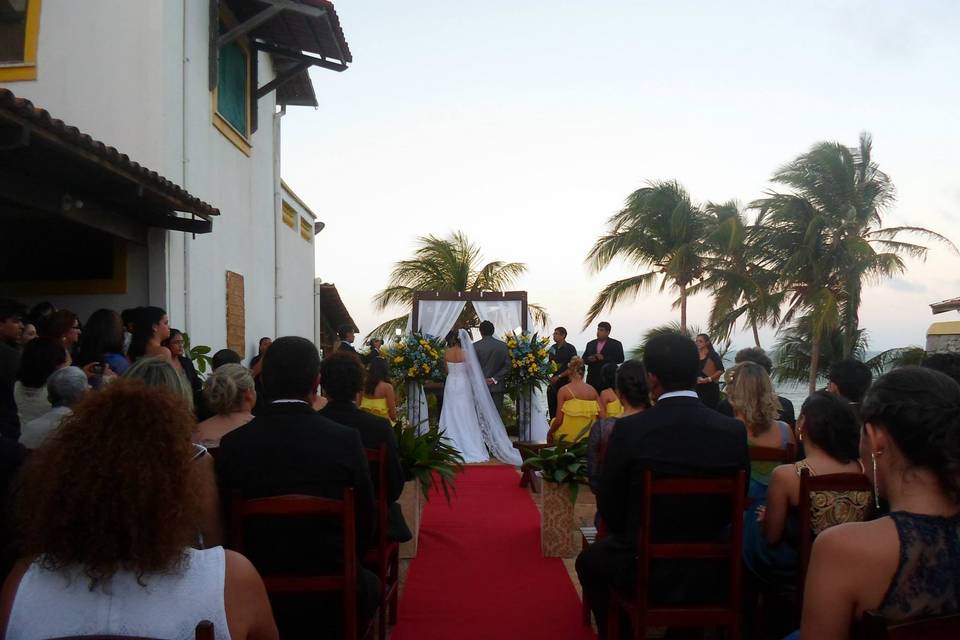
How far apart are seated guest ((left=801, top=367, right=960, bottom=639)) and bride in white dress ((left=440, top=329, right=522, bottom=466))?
985 cm

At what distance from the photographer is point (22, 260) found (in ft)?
29.4

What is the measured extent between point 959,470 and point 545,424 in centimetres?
1071

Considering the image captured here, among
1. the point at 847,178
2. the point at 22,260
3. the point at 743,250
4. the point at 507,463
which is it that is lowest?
the point at 507,463

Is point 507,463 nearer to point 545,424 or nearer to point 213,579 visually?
point 545,424

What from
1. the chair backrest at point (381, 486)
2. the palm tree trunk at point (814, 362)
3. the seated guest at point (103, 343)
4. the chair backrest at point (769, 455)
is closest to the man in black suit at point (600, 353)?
the palm tree trunk at point (814, 362)

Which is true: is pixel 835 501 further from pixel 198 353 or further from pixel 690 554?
pixel 198 353

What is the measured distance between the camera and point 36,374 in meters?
4.62


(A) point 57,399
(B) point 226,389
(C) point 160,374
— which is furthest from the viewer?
(B) point 226,389

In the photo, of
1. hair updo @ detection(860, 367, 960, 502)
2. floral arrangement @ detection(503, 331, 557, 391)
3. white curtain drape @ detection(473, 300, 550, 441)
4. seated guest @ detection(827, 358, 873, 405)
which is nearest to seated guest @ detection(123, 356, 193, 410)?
hair updo @ detection(860, 367, 960, 502)

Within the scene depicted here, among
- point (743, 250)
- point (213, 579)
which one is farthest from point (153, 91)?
point (743, 250)

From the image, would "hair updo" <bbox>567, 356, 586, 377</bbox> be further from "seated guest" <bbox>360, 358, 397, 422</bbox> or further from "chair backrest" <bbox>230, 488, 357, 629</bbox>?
"chair backrest" <bbox>230, 488, 357, 629</bbox>

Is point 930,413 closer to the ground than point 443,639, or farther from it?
farther from it

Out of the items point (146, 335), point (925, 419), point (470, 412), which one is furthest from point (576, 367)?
point (925, 419)

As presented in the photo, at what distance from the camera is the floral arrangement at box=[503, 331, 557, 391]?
11.8 m
